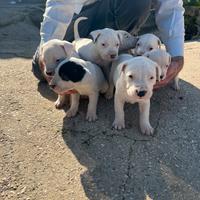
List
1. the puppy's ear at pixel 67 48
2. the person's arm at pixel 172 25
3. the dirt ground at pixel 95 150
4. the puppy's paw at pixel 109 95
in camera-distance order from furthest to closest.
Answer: the person's arm at pixel 172 25, the puppy's paw at pixel 109 95, the puppy's ear at pixel 67 48, the dirt ground at pixel 95 150

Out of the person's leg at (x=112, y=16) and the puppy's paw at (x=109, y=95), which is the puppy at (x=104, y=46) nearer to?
the puppy's paw at (x=109, y=95)

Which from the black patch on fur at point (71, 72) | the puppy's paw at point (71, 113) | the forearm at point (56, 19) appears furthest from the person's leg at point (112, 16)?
the black patch on fur at point (71, 72)

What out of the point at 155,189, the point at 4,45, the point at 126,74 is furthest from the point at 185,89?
the point at 4,45

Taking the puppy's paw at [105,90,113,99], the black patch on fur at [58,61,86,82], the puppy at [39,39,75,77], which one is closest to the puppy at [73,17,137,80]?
the puppy's paw at [105,90,113,99]

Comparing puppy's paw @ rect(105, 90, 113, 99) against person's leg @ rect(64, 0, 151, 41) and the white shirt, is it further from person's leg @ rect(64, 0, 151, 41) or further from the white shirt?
person's leg @ rect(64, 0, 151, 41)

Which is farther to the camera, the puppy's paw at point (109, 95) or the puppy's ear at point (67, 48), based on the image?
the puppy's paw at point (109, 95)

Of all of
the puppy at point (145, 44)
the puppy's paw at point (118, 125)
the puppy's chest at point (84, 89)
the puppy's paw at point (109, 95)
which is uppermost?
the puppy at point (145, 44)

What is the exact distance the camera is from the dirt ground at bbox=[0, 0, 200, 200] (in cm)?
239

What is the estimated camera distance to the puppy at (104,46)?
119 inches

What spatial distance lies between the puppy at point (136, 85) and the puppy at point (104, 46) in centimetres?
18

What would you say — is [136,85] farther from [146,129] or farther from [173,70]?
[173,70]

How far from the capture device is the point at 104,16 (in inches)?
149

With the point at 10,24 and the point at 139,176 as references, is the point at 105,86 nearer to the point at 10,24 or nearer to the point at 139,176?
the point at 139,176

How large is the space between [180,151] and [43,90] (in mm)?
1166
